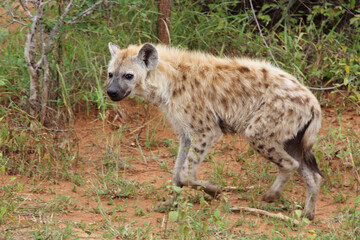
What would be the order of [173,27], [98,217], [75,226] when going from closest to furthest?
1. [75,226]
2. [98,217]
3. [173,27]

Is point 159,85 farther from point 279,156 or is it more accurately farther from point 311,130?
point 311,130

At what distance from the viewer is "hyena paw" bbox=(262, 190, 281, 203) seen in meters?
3.92

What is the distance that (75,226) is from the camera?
344 centimetres

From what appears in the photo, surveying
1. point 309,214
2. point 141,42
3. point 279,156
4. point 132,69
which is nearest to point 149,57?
point 132,69

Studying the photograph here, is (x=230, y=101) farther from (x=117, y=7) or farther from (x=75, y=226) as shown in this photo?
(x=117, y=7)

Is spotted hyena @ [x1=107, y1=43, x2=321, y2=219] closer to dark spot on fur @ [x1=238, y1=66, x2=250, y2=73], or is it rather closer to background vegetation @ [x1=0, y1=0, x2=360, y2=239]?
dark spot on fur @ [x1=238, y1=66, x2=250, y2=73]

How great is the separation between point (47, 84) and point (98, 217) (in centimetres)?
161

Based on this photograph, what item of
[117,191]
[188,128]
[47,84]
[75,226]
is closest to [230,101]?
[188,128]

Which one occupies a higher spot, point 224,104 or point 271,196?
point 224,104

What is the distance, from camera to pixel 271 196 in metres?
3.92

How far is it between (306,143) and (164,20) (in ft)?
7.33

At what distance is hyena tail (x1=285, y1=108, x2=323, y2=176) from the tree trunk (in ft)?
6.52

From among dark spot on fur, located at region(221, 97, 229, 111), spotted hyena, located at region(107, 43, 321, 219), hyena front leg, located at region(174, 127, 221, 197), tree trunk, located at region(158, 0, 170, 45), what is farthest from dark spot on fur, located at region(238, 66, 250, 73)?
tree trunk, located at region(158, 0, 170, 45)

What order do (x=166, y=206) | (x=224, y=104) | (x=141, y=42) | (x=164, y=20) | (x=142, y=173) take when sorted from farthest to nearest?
(x=141, y=42)
(x=164, y=20)
(x=142, y=173)
(x=224, y=104)
(x=166, y=206)
